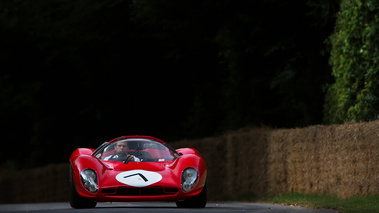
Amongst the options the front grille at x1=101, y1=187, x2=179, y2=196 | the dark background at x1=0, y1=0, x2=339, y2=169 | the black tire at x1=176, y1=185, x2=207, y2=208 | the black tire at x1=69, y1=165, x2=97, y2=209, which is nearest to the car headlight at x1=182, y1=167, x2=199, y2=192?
the front grille at x1=101, y1=187, x2=179, y2=196

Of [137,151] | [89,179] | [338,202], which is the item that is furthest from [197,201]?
[338,202]

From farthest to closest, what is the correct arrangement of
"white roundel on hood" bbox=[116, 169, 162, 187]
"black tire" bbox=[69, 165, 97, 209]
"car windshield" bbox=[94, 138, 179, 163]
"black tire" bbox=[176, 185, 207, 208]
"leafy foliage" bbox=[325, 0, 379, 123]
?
1. "leafy foliage" bbox=[325, 0, 379, 123]
2. "car windshield" bbox=[94, 138, 179, 163]
3. "black tire" bbox=[176, 185, 207, 208]
4. "black tire" bbox=[69, 165, 97, 209]
5. "white roundel on hood" bbox=[116, 169, 162, 187]

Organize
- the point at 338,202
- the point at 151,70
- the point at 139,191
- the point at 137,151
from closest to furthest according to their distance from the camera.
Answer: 1. the point at 139,191
2. the point at 137,151
3. the point at 338,202
4. the point at 151,70

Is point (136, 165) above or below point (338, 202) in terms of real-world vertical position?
above

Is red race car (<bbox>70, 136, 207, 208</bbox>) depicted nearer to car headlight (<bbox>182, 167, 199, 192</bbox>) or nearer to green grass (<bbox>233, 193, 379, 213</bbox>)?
car headlight (<bbox>182, 167, 199, 192</bbox>)

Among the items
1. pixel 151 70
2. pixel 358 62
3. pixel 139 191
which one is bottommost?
pixel 139 191

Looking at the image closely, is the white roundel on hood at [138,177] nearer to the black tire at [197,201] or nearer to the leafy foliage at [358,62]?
the black tire at [197,201]

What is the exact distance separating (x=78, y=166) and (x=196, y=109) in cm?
2645

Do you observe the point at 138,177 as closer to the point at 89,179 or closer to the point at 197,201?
the point at 89,179

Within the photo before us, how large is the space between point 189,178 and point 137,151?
5.42ft

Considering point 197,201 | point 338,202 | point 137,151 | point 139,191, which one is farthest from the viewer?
point 338,202

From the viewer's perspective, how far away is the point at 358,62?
2130cm

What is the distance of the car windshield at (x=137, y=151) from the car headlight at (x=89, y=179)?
0.94 meters

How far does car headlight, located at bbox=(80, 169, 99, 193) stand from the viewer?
13.4 metres
